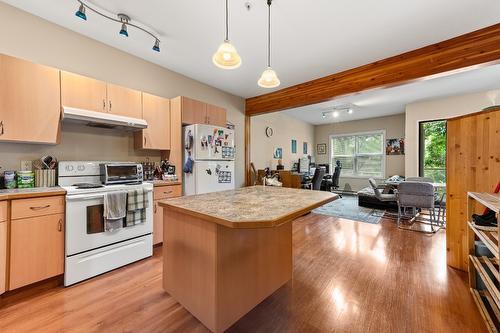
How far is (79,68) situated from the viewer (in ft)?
8.19

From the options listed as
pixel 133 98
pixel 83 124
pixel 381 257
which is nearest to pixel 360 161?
pixel 381 257

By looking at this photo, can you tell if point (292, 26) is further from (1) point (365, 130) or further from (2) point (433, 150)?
(1) point (365, 130)

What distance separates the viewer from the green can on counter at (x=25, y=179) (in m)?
2.05

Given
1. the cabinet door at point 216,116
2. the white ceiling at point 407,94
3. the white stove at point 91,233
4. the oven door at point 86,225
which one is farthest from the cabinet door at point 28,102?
the white ceiling at point 407,94

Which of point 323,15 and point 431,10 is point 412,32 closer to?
point 431,10

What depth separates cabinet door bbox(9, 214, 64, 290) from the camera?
1.73m

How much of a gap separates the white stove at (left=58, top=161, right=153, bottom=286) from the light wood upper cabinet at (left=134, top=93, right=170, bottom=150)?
1.96ft

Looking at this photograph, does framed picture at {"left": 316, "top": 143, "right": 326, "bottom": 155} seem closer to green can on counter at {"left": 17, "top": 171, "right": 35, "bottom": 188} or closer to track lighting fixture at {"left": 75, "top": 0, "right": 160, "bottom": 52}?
track lighting fixture at {"left": 75, "top": 0, "right": 160, "bottom": 52}

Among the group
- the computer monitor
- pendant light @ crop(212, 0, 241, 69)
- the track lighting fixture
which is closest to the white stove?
the track lighting fixture

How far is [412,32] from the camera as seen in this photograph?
239 centimetres

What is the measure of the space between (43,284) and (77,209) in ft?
2.32

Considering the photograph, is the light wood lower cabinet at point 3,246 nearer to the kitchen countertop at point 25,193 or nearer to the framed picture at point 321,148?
the kitchen countertop at point 25,193

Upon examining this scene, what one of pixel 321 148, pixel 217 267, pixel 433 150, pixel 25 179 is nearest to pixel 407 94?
pixel 433 150

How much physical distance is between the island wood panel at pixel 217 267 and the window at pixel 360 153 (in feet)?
21.3
